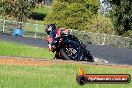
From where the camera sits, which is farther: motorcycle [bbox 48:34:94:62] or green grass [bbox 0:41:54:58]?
green grass [bbox 0:41:54:58]

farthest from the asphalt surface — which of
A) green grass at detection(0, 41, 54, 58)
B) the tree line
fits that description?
the tree line

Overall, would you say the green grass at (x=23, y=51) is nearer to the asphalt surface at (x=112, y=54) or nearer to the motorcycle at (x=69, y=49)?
the asphalt surface at (x=112, y=54)

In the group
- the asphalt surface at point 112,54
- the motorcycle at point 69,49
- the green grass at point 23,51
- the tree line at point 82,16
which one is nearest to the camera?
the motorcycle at point 69,49

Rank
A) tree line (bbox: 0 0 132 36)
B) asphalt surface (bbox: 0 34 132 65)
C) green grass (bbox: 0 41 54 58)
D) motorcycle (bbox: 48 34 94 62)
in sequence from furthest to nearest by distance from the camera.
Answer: tree line (bbox: 0 0 132 36) < green grass (bbox: 0 41 54 58) < asphalt surface (bbox: 0 34 132 65) < motorcycle (bbox: 48 34 94 62)

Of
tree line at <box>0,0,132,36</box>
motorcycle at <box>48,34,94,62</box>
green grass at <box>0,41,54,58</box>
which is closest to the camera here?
motorcycle at <box>48,34,94,62</box>

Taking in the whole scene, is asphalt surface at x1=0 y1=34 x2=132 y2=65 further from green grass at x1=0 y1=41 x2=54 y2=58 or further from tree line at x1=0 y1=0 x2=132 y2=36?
tree line at x1=0 y1=0 x2=132 y2=36

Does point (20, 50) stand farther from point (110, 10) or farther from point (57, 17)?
point (57, 17)

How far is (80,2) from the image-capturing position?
220 feet

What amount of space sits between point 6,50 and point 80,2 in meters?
39.4

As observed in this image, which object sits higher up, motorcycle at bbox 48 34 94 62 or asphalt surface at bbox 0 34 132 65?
motorcycle at bbox 48 34 94 62

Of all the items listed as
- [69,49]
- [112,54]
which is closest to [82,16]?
[112,54]

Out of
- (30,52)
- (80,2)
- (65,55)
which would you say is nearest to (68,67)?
(65,55)

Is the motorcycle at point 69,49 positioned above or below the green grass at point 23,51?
above

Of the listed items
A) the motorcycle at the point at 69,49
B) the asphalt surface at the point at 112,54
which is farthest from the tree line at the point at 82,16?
the motorcycle at the point at 69,49
